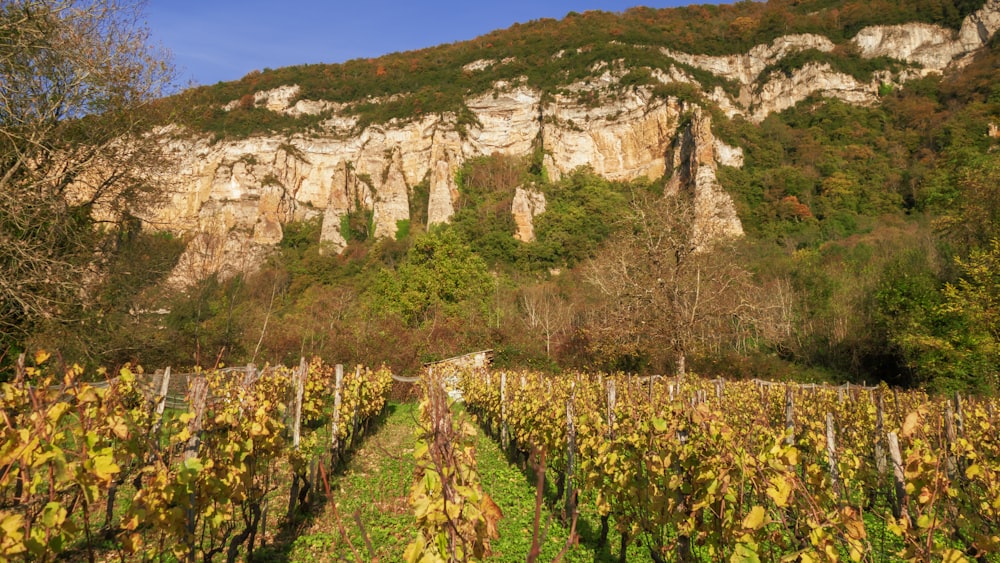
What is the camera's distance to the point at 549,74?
77.1 m

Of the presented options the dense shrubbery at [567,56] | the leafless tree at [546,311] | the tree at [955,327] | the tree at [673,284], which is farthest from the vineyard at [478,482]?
the dense shrubbery at [567,56]

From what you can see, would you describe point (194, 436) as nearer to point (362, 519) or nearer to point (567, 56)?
point (362, 519)

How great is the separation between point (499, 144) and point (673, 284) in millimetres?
58369

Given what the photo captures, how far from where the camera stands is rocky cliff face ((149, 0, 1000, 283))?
59625 mm

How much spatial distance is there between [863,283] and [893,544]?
26986 mm

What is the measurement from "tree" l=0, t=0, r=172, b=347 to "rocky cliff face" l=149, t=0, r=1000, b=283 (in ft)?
149

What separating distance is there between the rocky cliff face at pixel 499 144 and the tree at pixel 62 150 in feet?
149

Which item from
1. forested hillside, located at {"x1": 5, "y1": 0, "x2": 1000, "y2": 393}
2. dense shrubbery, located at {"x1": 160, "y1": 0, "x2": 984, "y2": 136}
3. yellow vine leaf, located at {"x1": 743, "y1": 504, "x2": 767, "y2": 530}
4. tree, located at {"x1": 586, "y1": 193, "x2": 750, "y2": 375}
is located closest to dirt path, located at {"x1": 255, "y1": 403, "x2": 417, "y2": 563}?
yellow vine leaf, located at {"x1": 743, "y1": 504, "x2": 767, "y2": 530}

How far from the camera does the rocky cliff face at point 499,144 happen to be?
5962cm

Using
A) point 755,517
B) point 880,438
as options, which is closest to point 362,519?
point 755,517

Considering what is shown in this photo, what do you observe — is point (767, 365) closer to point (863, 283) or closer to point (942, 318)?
point (942, 318)

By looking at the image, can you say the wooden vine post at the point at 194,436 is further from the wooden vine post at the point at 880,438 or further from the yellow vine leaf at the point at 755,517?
the wooden vine post at the point at 880,438

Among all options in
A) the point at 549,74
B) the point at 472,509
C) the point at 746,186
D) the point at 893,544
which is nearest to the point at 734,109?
the point at 746,186

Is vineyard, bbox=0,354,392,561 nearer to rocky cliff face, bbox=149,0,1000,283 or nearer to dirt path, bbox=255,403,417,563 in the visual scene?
dirt path, bbox=255,403,417,563
